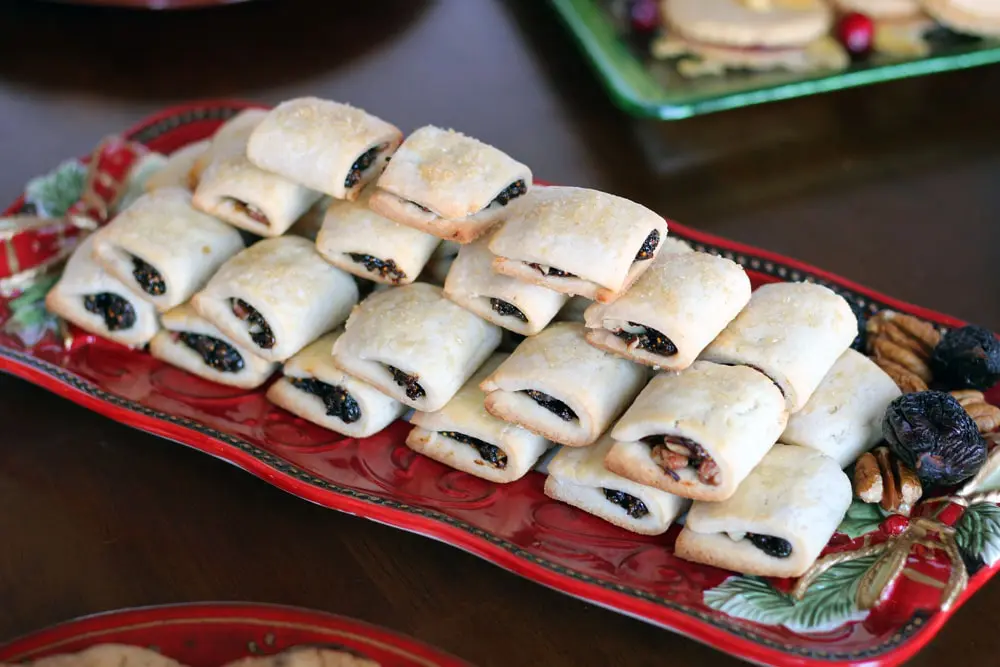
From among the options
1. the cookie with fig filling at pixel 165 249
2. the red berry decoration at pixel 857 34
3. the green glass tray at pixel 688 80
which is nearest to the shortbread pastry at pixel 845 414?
the green glass tray at pixel 688 80

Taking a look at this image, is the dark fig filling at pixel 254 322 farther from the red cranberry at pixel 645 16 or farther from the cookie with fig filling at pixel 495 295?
the red cranberry at pixel 645 16

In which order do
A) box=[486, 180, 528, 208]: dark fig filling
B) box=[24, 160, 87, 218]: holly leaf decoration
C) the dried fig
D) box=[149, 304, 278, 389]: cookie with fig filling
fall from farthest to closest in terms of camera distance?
box=[24, 160, 87, 218]: holly leaf decoration
box=[149, 304, 278, 389]: cookie with fig filling
box=[486, 180, 528, 208]: dark fig filling
the dried fig

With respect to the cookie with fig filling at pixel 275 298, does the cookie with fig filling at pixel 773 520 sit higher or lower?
lower

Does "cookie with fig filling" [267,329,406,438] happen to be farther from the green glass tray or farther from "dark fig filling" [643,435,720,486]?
the green glass tray

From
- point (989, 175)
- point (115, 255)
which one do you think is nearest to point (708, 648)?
point (115, 255)

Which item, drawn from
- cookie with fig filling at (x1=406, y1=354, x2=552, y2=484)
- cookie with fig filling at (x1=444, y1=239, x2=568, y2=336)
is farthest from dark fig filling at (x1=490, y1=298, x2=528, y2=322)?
cookie with fig filling at (x1=406, y1=354, x2=552, y2=484)
